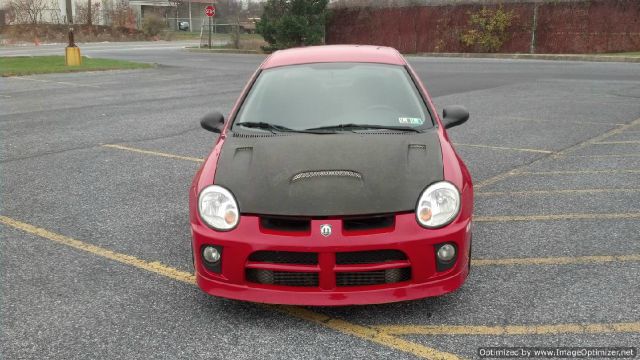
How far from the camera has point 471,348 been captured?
3.14m

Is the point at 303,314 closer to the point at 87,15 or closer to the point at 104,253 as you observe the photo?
the point at 104,253

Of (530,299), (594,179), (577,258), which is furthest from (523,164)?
(530,299)

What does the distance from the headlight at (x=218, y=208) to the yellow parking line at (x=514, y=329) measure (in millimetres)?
1008

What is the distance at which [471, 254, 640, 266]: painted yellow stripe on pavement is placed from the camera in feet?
13.9

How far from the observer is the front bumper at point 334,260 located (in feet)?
10.4

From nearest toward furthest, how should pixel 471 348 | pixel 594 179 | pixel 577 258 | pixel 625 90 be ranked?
1. pixel 471 348
2. pixel 577 258
3. pixel 594 179
4. pixel 625 90

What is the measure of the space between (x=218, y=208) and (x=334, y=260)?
28.3 inches

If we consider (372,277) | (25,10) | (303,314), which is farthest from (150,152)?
(25,10)

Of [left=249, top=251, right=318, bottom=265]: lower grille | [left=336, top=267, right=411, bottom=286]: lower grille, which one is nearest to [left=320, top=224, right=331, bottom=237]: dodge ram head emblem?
[left=249, top=251, right=318, bottom=265]: lower grille

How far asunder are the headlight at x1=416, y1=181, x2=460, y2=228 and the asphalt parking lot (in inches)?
23.6

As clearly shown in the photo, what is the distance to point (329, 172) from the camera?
3465 mm

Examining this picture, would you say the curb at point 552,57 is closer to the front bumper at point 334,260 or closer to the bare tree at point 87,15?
the front bumper at point 334,260

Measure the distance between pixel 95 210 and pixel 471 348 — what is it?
3815 millimetres

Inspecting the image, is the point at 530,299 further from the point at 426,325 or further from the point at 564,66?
the point at 564,66
